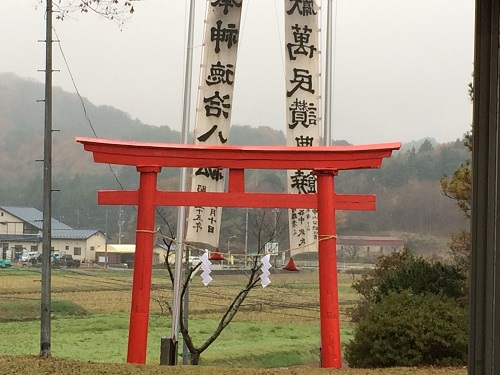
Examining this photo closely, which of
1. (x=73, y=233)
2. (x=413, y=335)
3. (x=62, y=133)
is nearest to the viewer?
(x=413, y=335)

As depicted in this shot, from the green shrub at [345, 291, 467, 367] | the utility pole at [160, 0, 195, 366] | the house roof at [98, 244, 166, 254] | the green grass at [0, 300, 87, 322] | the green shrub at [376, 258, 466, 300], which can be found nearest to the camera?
the utility pole at [160, 0, 195, 366]

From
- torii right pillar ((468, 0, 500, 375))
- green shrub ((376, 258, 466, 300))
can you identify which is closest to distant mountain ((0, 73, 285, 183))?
green shrub ((376, 258, 466, 300))

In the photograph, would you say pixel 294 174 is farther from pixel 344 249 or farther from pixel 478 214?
pixel 478 214

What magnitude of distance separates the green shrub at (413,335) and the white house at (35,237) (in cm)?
281

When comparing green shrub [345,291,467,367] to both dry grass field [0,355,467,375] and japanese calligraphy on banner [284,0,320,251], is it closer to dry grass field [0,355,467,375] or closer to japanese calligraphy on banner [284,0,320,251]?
dry grass field [0,355,467,375]

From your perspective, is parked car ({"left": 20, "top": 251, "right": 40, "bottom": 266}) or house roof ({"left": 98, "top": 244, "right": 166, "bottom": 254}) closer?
parked car ({"left": 20, "top": 251, "right": 40, "bottom": 266})

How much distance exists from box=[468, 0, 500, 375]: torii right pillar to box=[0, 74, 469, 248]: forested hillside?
5424 millimetres

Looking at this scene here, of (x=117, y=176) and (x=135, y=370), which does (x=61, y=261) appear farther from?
(x=135, y=370)

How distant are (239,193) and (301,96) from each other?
3.32ft

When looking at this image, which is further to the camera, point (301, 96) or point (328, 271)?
point (301, 96)

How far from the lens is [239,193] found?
4.89m

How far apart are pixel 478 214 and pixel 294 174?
10.9 feet

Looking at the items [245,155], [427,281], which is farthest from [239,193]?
[427,281]

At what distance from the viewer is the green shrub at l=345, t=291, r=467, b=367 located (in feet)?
18.2
